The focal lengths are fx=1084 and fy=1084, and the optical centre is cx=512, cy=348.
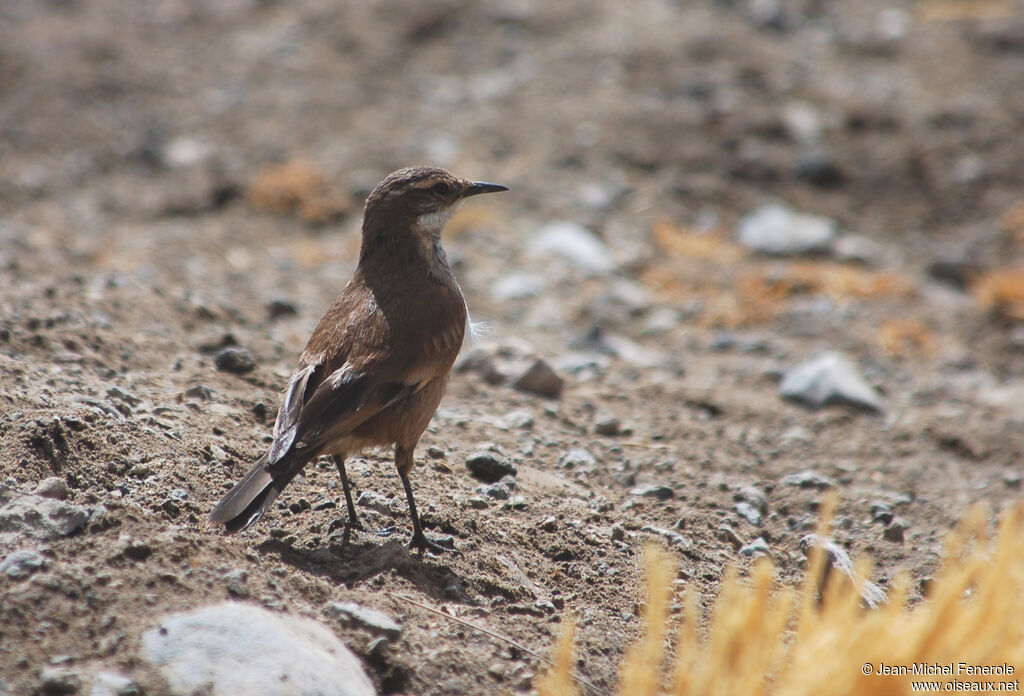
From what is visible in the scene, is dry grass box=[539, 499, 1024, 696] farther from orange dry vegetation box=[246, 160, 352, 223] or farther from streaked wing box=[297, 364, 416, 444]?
orange dry vegetation box=[246, 160, 352, 223]

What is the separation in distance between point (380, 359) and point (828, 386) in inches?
136

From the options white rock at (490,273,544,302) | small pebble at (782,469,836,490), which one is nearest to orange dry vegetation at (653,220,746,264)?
white rock at (490,273,544,302)

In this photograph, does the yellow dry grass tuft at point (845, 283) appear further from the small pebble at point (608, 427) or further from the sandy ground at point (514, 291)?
the small pebble at point (608, 427)

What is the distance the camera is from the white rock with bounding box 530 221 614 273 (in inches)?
351

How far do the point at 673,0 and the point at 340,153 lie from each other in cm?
493

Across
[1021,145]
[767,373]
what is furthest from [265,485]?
[1021,145]

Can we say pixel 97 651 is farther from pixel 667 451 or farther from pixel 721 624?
pixel 667 451

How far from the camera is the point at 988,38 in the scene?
11867mm

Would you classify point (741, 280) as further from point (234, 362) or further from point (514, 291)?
point (234, 362)

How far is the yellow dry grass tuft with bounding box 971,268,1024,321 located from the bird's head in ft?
15.9

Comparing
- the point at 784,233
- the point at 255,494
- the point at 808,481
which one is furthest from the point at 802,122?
the point at 255,494

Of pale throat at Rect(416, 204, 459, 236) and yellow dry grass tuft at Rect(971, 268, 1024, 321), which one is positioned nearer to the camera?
pale throat at Rect(416, 204, 459, 236)

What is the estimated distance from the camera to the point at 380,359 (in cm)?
459

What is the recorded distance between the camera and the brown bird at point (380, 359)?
4.21m
